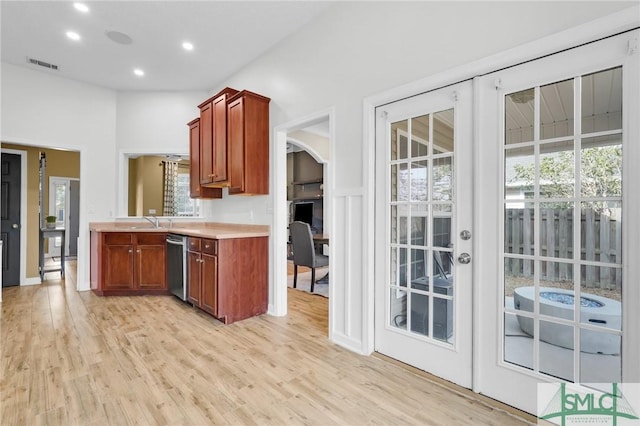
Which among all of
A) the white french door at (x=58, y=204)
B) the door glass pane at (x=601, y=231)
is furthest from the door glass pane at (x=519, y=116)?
the white french door at (x=58, y=204)

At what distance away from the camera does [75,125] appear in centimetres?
446

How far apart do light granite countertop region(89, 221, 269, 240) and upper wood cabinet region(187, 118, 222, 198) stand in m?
0.46

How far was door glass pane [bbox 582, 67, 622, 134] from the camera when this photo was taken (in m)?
1.51

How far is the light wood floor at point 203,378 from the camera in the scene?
1739mm

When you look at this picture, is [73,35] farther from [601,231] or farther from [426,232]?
[601,231]

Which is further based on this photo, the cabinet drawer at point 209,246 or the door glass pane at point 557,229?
the cabinet drawer at point 209,246

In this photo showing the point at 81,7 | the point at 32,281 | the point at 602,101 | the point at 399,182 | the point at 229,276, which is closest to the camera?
the point at 602,101

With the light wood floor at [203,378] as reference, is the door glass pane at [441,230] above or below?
above

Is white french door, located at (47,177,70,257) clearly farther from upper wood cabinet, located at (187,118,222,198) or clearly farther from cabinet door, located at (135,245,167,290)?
upper wood cabinet, located at (187,118,222,198)

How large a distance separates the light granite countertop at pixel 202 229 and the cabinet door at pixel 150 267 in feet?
0.88

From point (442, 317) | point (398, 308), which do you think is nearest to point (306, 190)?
point (398, 308)

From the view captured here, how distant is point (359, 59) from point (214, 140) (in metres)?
2.06

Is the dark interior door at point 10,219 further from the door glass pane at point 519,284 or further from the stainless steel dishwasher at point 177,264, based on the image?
the door glass pane at point 519,284

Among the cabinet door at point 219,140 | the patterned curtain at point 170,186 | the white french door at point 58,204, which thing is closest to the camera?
the cabinet door at point 219,140
